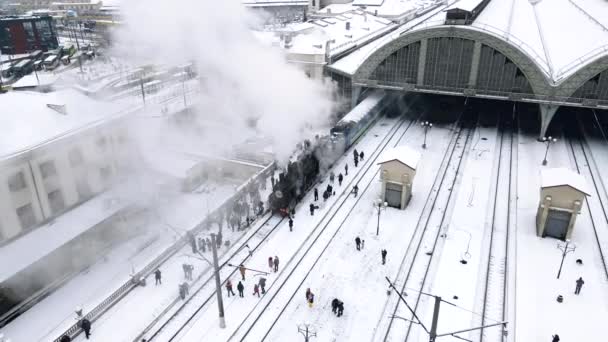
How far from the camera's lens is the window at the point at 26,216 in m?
24.6

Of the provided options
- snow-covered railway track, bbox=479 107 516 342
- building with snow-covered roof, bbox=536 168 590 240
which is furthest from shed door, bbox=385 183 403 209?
building with snow-covered roof, bbox=536 168 590 240

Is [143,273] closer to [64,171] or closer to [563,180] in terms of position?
[64,171]

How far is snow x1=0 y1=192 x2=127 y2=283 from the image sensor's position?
72.1ft

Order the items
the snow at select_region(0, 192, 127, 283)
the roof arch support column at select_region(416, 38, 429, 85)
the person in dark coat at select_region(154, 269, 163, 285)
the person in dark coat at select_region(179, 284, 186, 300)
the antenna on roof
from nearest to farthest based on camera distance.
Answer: the person in dark coat at select_region(179, 284, 186, 300)
the person in dark coat at select_region(154, 269, 163, 285)
the snow at select_region(0, 192, 127, 283)
the antenna on roof
the roof arch support column at select_region(416, 38, 429, 85)

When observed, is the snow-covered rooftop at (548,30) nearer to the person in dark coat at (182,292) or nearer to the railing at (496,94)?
the railing at (496,94)

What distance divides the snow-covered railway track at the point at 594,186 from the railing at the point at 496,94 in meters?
3.93

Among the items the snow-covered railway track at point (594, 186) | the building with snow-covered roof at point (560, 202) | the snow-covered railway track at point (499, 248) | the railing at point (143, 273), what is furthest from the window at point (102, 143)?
the snow-covered railway track at point (594, 186)

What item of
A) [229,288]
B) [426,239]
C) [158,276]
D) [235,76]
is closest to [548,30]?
[235,76]

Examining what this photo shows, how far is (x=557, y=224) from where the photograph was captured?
78.6 ft

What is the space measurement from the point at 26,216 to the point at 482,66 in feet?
116

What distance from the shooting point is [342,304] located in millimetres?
19078

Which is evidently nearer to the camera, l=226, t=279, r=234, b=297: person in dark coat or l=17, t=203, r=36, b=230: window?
l=226, t=279, r=234, b=297: person in dark coat

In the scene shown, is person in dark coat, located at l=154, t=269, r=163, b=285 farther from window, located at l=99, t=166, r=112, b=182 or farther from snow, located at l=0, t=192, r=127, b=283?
window, located at l=99, t=166, r=112, b=182

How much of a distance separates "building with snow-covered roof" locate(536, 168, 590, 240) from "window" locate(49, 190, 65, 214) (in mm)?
27507
